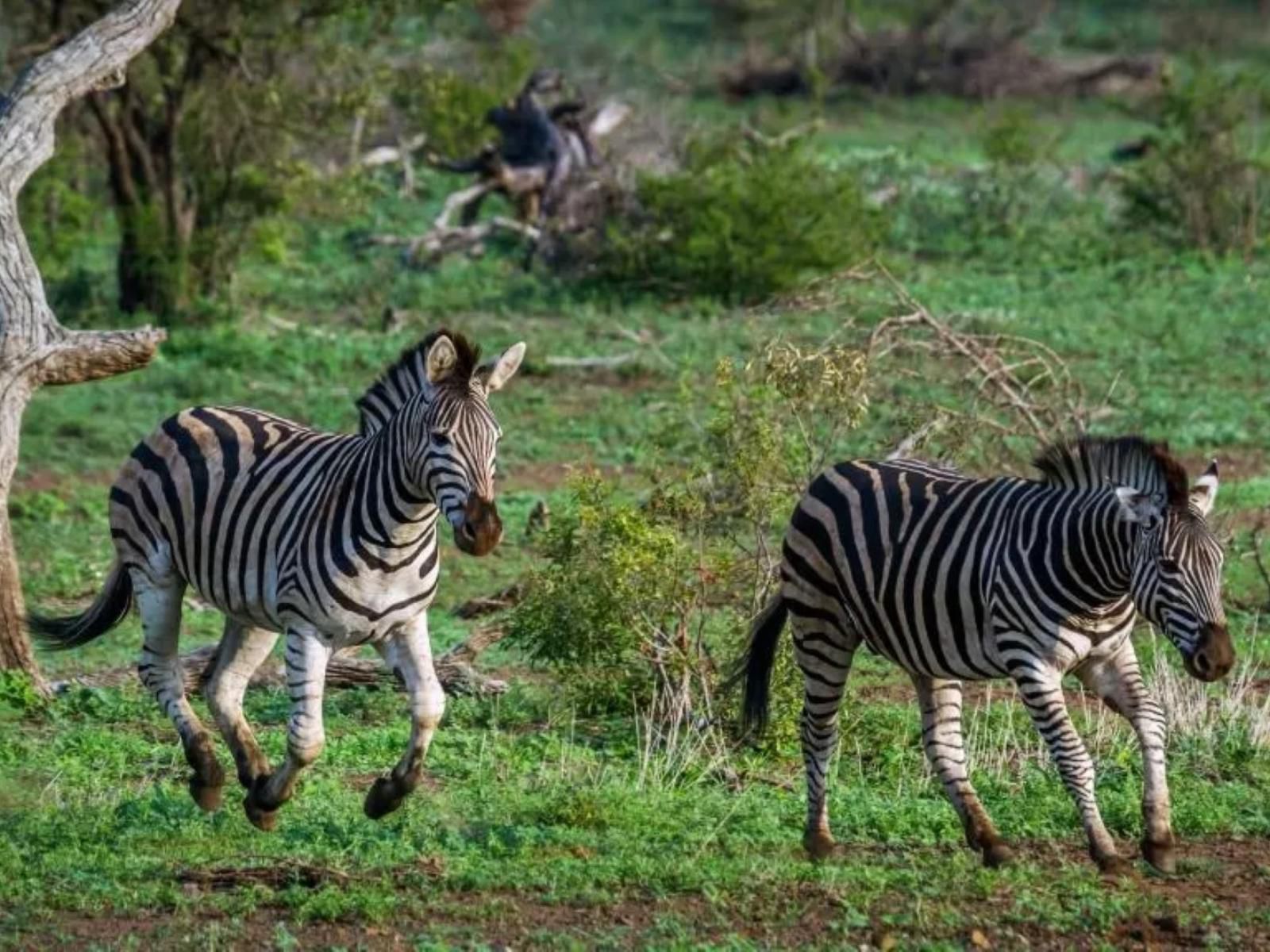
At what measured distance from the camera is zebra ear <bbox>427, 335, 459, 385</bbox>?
304 inches

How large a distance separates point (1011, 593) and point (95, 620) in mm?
3772

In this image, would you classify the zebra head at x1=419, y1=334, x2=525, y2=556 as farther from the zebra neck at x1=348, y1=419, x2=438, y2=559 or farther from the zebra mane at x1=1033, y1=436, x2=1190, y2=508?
the zebra mane at x1=1033, y1=436, x2=1190, y2=508

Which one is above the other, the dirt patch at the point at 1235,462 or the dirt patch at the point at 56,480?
the dirt patch at the point at 1235,462

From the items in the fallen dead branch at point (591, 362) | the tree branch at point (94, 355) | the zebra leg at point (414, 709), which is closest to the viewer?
the zebra leg at point (414, 709)

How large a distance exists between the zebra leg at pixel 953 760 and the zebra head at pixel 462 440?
1.82 meters

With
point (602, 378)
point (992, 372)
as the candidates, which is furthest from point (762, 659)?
point (602, 378)

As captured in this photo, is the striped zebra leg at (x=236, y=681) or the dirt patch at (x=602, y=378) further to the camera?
the dirt patch at (x=602, y=378)

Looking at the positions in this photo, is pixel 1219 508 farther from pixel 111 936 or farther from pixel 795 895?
pixel 111 936

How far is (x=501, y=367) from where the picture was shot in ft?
25.8

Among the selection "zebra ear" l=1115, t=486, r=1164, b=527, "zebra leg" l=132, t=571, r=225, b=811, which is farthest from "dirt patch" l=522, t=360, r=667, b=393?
"zebra ear" l=1115, t=486, r=1164, b=527

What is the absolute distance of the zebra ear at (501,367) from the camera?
7.83 m

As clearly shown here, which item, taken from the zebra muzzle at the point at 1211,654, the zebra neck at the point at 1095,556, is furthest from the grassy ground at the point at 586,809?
the zebra neck at the point at 1095,556

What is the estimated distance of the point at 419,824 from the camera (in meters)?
8.20

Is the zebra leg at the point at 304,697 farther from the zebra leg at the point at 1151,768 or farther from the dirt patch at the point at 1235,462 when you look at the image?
the dirt patch at the point at 1235,462
